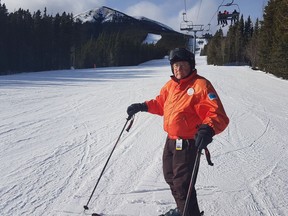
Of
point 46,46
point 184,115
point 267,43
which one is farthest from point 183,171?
point 46,46

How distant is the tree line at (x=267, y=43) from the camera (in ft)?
94.3

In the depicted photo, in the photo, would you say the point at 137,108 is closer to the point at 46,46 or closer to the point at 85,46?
the point at 46,46

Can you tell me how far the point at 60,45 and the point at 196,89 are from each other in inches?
2418

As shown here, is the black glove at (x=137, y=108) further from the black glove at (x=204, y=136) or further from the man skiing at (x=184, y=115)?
the black glove at (x=204, y=136)

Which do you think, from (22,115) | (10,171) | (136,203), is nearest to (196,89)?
(136,203)

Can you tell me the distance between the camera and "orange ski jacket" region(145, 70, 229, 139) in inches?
121

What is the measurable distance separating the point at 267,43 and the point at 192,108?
37.5 meters

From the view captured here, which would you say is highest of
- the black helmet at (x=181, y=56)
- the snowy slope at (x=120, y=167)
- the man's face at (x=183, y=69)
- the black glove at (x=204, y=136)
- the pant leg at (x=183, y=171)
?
the black helmet at (x=181, y=56)

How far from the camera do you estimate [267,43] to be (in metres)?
37.7

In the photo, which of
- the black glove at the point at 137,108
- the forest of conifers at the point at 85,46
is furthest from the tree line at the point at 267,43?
the black glove at the point at 137,108

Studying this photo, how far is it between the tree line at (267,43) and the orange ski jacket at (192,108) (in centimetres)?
2426

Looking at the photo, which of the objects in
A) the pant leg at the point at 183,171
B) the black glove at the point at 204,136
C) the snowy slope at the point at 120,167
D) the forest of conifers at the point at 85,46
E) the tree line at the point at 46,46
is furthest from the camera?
the tree line at the point at 46,46

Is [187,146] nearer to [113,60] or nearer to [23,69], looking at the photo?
[23,69]

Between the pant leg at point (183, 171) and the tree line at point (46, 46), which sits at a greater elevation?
the tree line at point (46, 46)
